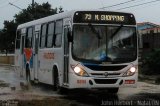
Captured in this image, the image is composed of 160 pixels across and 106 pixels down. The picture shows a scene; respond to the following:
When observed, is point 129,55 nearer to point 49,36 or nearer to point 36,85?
point 49,36

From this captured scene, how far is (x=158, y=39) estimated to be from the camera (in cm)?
3675

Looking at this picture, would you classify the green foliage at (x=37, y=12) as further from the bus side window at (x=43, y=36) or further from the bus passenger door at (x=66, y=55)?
the bus passenger door at (x=66, y=55)

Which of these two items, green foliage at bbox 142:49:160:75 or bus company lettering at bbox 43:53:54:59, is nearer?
bus company lettering at bbox 43:53:54:59

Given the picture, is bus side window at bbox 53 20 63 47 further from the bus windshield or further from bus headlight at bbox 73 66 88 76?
bus headlight at bbox 73 66 88 76

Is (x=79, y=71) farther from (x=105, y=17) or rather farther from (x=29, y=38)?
(x=29, y=38)

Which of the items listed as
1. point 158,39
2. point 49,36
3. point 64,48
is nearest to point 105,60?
point 64,48

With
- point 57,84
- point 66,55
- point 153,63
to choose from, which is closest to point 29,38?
point 57,84

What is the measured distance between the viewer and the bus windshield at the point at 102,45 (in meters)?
16.1

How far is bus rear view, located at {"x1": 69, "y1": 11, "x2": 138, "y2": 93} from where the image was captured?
52.6 ft

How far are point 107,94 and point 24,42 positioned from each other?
7.51 metres

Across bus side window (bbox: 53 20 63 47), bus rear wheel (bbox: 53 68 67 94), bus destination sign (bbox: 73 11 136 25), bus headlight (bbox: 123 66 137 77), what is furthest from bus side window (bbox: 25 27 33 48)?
bus headlight (bbox: 123 66 137 77)

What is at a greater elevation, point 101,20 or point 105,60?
point 101,20

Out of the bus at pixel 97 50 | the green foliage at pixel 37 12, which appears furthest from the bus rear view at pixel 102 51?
the green foliage at pixel 37 12

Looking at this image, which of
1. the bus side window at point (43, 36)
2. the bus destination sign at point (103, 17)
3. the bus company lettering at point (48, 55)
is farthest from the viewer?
the bus side window at point (43, 36)
